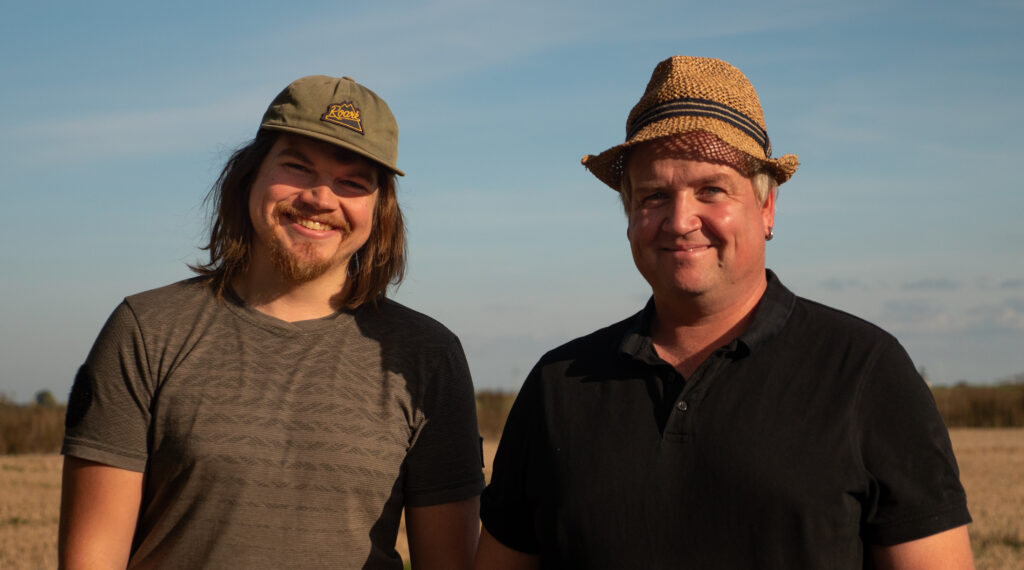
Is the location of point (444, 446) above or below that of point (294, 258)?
below

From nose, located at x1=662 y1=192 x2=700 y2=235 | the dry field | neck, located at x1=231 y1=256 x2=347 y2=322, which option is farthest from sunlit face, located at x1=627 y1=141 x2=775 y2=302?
the dry field

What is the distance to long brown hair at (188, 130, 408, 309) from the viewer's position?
3748 millimetres

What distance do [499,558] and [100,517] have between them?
134cm

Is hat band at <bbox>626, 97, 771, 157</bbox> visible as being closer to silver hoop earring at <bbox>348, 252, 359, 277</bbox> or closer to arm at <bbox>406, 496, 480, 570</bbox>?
silver hoop earring at <bbox>348, 252, 359, 277</bbox>

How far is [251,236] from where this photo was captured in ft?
12.4

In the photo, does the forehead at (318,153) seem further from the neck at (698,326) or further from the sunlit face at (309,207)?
the neck at (698,326)

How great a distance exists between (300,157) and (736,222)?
1.65 m

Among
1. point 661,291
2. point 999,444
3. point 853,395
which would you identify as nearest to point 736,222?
point 661,291

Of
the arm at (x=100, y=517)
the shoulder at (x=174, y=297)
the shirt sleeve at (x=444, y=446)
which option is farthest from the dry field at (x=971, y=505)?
the arm at (x=100, y=517)

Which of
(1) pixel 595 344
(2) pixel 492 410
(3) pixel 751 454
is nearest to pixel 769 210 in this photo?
(1) pixel 595 344

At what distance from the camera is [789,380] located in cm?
265

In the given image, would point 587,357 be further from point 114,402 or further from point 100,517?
point 100,517

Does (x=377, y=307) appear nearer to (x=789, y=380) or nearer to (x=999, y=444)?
(x=789, y=380)

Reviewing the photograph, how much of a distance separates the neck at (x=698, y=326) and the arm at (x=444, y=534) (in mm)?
1135
